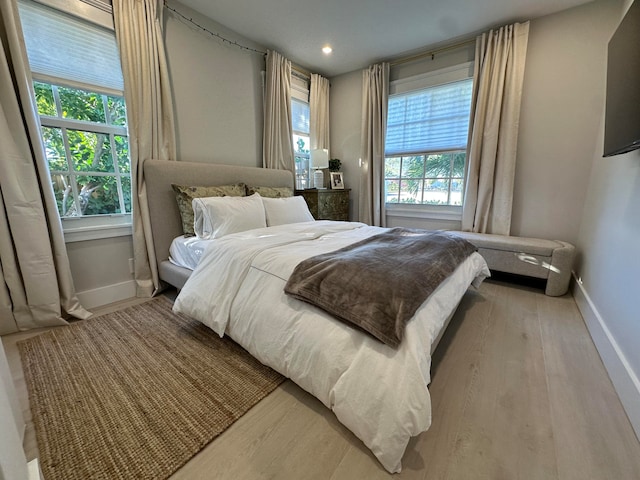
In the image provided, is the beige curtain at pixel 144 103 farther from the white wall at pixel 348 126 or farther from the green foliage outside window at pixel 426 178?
the green foliage outside window at pixel 426 178

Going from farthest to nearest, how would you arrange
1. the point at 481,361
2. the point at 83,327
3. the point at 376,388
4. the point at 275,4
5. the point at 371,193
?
the point at 371,193 < the point at 275,4 < the point at 83,327 < the point at 481,361 < the point at 376,388

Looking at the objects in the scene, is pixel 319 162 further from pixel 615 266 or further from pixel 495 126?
pixel 615 266

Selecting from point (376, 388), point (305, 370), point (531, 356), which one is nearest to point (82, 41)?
point (305, 370)

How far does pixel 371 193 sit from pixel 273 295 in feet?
9.42

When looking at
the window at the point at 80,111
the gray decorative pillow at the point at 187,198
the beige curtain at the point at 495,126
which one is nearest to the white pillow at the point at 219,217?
the gray decorative pillow at the point at 187,198

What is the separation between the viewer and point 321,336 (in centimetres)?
121

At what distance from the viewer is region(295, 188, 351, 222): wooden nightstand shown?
11.6 ft

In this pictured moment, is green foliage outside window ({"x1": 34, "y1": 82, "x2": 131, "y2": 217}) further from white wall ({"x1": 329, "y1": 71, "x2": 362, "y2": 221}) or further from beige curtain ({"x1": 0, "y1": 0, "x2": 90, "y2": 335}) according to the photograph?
white wall ({"x1": 329, "y1": 71, "x2": 362, "y2": 221})

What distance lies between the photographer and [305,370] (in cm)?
124

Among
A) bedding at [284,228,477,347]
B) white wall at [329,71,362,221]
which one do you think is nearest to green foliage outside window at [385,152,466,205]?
white wall at [329,71,362,221]

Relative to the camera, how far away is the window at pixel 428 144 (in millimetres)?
3338

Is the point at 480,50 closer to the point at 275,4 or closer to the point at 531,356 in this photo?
the point at 275,4

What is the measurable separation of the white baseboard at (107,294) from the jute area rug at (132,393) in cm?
29

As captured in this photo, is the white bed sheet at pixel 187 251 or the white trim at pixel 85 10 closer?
the white trim at pixel 85 10
